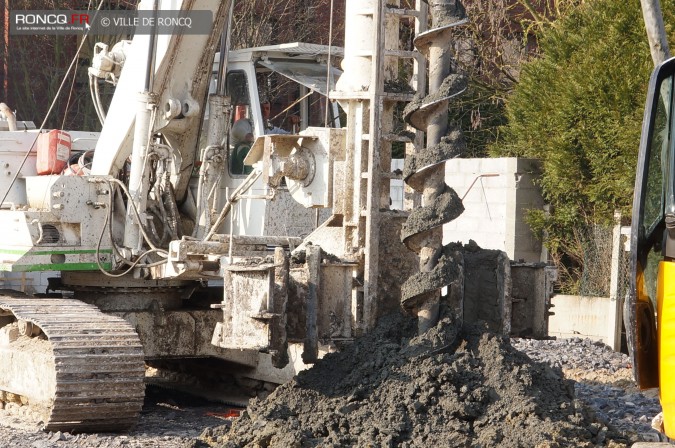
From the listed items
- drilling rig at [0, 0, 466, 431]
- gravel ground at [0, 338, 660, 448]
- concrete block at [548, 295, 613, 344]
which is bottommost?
gravel ground at [0, 338, 660, 448]

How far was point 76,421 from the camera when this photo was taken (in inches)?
312

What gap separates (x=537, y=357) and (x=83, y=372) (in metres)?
4.66

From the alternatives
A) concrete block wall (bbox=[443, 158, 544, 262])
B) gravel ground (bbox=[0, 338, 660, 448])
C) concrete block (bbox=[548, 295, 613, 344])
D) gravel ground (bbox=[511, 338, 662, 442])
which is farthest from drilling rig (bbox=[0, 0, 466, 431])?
concrete block wall (bbox=[443, 158, 544, 262])

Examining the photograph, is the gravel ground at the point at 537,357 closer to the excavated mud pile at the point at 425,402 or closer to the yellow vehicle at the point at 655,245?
the excavated mud pile at the point at 425,402

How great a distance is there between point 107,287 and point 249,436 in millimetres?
2956

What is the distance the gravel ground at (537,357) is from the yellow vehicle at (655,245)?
48.0 inches

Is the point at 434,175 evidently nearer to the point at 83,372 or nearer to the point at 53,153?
the point at 83,372

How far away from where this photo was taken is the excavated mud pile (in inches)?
254

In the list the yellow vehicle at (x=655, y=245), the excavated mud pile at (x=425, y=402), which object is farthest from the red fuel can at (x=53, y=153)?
the yellow vehicle at (x=655, y=245)

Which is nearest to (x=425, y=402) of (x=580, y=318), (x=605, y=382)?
(x=605, y=382)

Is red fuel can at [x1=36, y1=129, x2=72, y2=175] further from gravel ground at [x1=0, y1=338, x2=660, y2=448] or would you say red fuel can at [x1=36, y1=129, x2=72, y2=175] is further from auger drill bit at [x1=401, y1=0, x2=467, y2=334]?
auger drill bit at [x1=401, y1=0, x2=467, y2=334]

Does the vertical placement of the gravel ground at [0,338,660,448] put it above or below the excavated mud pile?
below

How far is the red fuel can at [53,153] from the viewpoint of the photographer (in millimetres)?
9984

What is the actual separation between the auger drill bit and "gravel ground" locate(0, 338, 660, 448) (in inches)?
47.8
